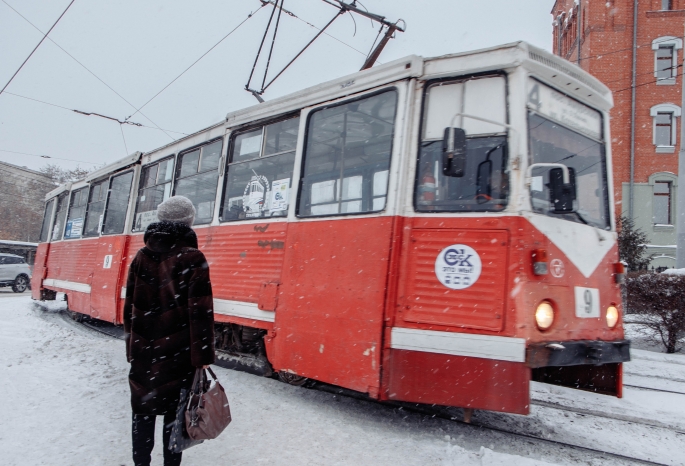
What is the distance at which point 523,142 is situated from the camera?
3953 millimetres

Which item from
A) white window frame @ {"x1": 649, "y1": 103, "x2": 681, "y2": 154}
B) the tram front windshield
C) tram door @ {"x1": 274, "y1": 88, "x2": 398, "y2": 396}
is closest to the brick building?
white window frame @ {"x1": 649, "y1": 103, "x2": 681, "y2": 154}

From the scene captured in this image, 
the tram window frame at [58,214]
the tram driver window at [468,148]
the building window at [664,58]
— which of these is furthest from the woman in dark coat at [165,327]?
the building window at [664,58]

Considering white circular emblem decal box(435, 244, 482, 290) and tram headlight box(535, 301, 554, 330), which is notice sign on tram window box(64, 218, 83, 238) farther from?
tram headlight box(535, 301, 554, 330)

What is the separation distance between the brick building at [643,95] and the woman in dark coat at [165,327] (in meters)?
23.0

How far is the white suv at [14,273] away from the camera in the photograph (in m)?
22.1

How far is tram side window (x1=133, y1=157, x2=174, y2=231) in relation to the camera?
7707mm

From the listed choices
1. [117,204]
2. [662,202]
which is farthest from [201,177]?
[662,202]

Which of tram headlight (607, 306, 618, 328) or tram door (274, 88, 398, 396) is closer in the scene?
tram door (274, 88, 398, 396)

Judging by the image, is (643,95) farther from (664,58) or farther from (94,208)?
(94,208)

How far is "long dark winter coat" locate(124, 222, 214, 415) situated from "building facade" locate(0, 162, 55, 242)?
45052 mm

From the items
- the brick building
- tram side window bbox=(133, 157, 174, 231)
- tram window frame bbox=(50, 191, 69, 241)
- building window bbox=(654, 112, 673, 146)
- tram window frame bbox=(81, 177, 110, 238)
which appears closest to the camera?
tram side window bbox=(133, 157, 174, 231)

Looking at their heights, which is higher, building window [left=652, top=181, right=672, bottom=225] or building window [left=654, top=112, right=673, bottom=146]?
building window [left=654, top=112, right=673, bottom=146]

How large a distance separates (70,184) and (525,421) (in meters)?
11.5

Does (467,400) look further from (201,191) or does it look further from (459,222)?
(201,191)
